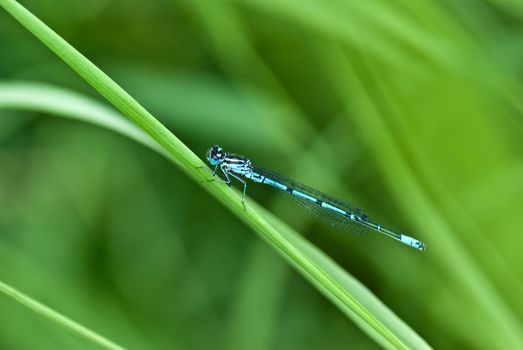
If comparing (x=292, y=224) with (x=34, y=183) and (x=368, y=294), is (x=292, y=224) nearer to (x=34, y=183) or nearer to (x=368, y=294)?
(x=368, y=294)

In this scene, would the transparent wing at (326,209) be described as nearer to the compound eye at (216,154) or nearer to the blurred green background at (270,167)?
the blurred green background at (270,167)

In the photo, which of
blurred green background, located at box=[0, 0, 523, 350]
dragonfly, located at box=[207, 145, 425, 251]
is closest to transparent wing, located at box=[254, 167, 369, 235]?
dragonfly, located at box=[207, 145, 425, 251]

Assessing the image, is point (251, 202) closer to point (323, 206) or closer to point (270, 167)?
point (323, 206)

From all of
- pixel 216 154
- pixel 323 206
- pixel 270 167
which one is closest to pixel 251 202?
pixel 216 154

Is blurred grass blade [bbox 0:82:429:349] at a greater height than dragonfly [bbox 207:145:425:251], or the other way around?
dragonfly [bbox 207:145:425:251]

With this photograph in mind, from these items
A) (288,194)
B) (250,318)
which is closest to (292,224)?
(288,194)

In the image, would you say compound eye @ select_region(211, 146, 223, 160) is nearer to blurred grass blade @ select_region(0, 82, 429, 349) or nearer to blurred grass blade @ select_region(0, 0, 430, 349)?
blurred grass blade @ select_region(0, 82, 429, 349)

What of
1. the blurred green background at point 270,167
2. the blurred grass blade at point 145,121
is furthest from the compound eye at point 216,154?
the blurred grass blade at point 145,121
